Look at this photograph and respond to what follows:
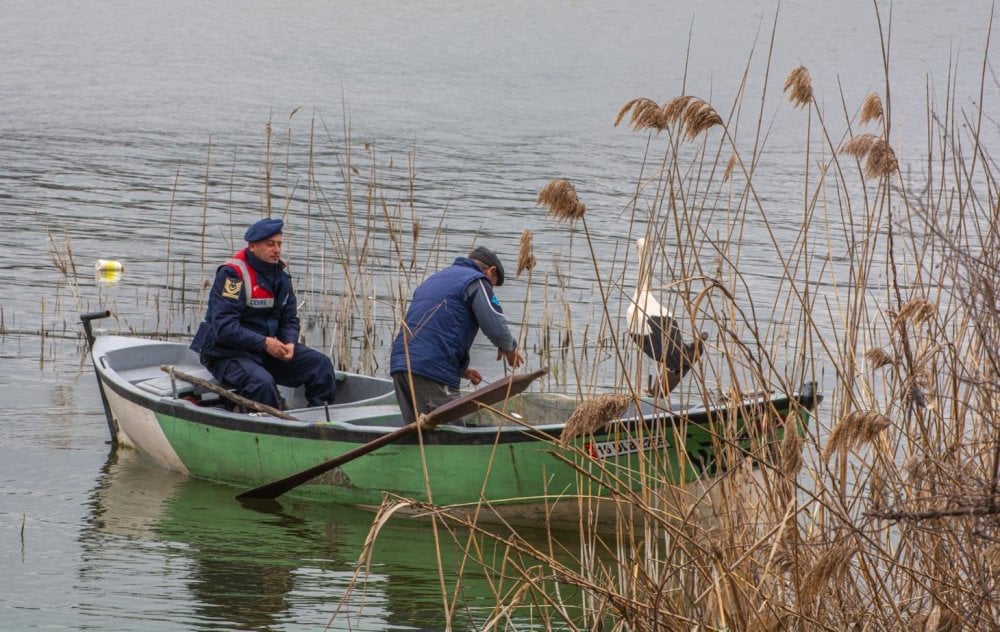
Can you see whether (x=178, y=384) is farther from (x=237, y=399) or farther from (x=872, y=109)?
(x=872, y=109)

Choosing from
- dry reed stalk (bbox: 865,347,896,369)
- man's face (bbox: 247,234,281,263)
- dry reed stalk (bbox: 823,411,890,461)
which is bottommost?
man's face (bbox: 247,234,281,263)

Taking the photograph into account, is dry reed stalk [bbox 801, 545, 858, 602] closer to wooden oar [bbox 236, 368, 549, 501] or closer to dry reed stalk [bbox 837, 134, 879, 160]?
dry reed stalk [bbox 837, 134, 879, 160]

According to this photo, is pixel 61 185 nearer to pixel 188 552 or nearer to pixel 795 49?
pixel 188 552

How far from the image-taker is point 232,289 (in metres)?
8.27

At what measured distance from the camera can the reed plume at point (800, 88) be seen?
432cm

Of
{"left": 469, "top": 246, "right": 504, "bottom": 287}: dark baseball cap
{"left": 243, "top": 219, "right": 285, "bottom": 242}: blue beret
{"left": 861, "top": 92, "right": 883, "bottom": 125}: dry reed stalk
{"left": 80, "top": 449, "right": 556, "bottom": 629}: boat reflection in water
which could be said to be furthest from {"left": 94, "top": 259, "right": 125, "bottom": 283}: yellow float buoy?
{"left": 861, "top": 92, "right": 883, "bottom": 125}: dry reed stalk

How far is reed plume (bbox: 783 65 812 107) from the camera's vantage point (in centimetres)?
432

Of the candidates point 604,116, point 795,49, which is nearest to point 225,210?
point 604,116

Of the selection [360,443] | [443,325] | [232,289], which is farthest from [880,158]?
[232,289]

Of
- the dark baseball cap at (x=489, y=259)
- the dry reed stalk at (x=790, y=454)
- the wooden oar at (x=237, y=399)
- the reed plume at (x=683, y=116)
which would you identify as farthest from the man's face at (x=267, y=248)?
the dry reed stalk at (x=790, y=454)

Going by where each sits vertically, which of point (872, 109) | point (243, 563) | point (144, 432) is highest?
point (872, 109)

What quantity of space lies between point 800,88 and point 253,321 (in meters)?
4.85

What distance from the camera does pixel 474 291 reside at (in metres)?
7.50

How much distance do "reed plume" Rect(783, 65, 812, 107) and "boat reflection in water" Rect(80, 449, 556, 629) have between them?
8.46 feet
